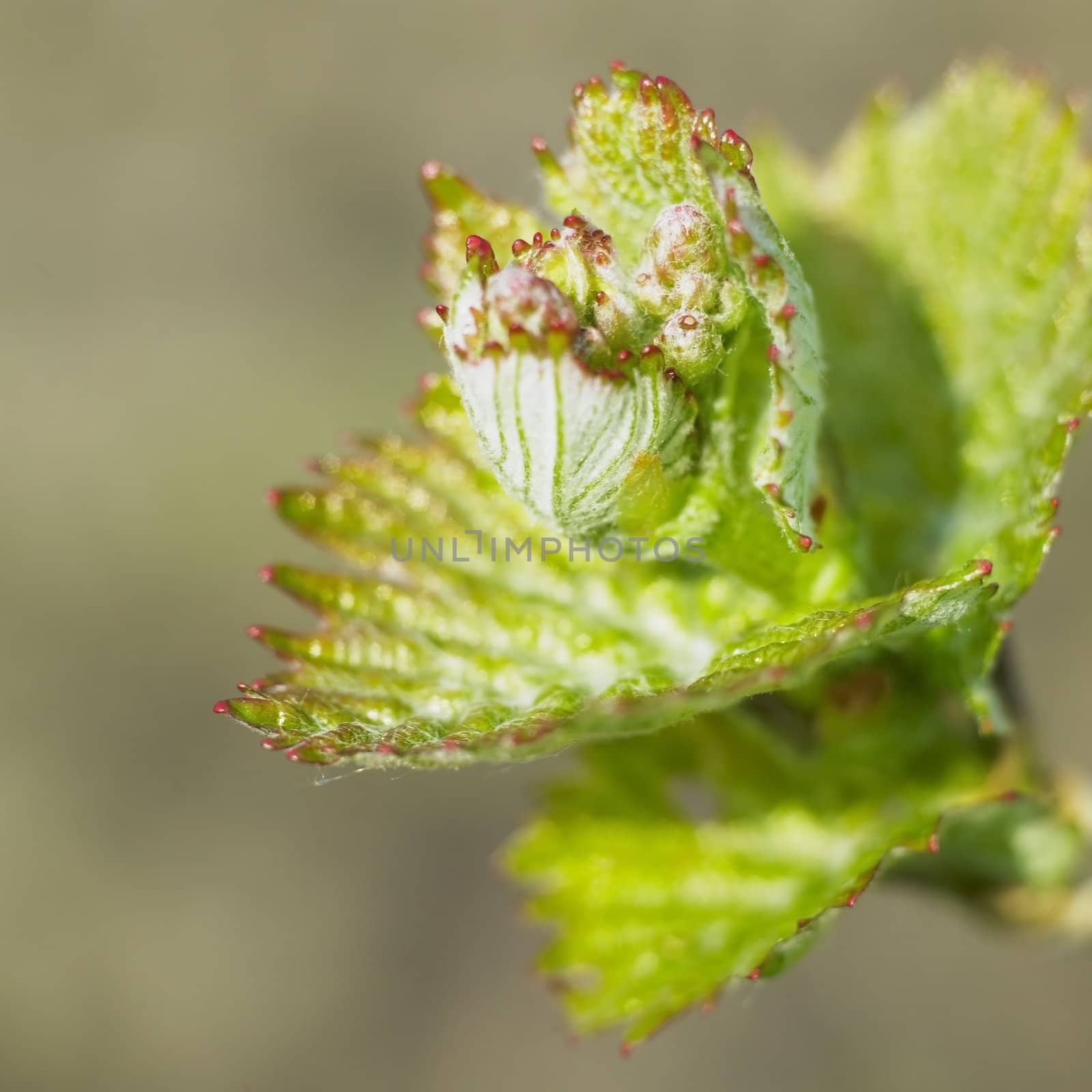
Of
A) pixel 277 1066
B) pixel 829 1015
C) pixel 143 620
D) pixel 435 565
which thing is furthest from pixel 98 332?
pixel 435 565

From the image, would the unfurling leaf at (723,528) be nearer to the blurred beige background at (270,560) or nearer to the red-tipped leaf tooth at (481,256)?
the red-tipped leaf tooth at (481,256)

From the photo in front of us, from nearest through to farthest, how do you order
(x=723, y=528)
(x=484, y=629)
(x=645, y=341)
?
(x=645, y=341) → (x=723, y=528) → (x=484, y=629)

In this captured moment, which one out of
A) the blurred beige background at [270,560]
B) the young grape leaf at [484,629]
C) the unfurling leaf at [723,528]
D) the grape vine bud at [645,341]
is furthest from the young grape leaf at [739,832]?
the blurred beige background at [270,560]

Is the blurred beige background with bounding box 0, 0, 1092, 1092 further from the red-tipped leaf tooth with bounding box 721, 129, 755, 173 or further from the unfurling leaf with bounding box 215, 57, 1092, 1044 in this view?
the red-tipped leaf tooth with bounding box 721, 129, 755, 173

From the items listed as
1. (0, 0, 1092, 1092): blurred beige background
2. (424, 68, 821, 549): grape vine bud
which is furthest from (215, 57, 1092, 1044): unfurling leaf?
(0, 0, 1092, 1092): blurred beige background

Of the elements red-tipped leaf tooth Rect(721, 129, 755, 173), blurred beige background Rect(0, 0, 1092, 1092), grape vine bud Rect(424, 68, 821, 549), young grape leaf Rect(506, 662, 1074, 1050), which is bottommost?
young grape leaf Rect(506, 662, 1074, 1050)

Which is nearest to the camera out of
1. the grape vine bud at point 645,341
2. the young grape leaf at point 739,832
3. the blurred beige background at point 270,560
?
the grape vine bud at point 645,341

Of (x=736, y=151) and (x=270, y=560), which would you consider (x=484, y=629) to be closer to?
(x=736, y=151)

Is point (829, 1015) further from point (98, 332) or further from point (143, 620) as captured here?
point (98, 332)

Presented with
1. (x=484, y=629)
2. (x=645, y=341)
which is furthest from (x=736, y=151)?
(x=484, y=629)
